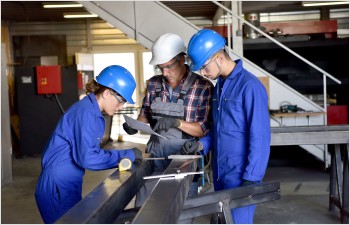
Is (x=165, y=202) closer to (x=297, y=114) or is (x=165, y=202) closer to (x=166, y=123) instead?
(x=166, y=123)

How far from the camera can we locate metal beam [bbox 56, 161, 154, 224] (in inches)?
71.2

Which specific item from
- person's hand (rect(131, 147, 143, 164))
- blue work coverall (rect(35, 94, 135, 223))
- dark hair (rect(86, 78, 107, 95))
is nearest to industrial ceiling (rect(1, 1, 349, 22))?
dark hair (rect(86, 78, 107, 95))

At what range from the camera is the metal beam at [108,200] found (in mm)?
1809

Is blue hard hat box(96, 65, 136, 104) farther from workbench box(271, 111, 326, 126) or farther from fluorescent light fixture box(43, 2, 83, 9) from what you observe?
fluorescent light fixture box(43, 2, 83, 9)

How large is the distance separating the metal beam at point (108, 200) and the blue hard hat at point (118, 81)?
465mm

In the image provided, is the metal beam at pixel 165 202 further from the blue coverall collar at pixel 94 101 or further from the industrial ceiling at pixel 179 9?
the industrial ceiling at pixel 179 9

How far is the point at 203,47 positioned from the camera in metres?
2.82

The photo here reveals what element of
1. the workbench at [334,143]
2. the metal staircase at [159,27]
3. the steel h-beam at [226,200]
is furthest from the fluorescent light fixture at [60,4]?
the steel h-beam at [226,200]

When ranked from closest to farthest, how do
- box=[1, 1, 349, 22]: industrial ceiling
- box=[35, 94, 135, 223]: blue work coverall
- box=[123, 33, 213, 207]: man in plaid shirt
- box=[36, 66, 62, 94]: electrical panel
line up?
box=[35, 94, 135, 223]: blue work coverall
box=[123, 33, 213, 207]: man in plaid shirt
box=[36, 66, 62, 94]: electrical panel
box=[1, 1, 349, 22]: industrial ceiling

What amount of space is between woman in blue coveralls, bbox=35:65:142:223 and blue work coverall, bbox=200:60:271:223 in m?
0.54

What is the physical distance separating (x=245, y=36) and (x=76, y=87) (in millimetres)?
4110

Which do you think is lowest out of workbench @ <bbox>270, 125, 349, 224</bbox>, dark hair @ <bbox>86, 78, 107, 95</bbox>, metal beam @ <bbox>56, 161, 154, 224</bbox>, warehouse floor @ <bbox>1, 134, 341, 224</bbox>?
warehouse floor @ <bbox>1, 134, 341, 224</bbox>

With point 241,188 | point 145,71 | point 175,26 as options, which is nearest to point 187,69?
point 241,188

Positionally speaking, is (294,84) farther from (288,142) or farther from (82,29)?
(82,29)
